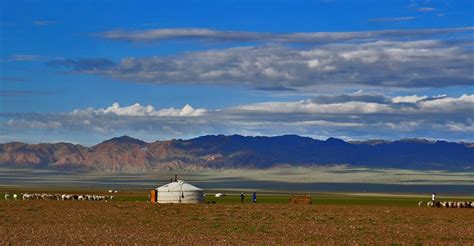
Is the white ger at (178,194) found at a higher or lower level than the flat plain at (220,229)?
higher

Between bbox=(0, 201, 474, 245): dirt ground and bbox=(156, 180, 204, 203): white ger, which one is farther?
bbox=(156, 180, 204, 203): white ger

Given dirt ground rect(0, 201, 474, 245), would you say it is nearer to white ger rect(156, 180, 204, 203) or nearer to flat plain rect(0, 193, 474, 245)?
flat plain rect(0, 193, 474, 245)

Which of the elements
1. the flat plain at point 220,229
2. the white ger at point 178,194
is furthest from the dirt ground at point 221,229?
the white ger at point 178,194

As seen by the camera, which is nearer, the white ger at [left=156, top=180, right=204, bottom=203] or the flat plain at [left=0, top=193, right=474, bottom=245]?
the flat plain at [left=0, top=193, right=474, bottom=245]

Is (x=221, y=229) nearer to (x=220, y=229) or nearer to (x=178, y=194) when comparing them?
(x=220, y=229)

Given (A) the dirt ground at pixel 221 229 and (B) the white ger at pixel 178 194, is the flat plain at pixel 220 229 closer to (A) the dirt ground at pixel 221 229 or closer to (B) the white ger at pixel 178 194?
(A) the dirt ground at pixel 221 229

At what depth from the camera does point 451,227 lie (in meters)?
51.0

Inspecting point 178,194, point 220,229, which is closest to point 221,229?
point 220,229

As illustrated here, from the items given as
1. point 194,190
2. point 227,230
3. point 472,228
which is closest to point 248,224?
point 227,230

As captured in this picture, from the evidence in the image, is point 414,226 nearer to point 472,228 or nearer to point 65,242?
point 472,228

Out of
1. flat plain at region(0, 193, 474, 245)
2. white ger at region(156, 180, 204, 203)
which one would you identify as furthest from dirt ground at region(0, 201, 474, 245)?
white ger at region(156, 180, 204, 203)

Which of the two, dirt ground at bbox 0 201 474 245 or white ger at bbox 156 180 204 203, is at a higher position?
white ger at bbox 156 180 204 203

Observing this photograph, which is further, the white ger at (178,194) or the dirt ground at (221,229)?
the white ger at (178,194)

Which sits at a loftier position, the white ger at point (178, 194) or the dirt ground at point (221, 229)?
the white ger at point (178, 194)
